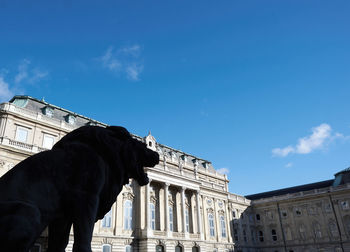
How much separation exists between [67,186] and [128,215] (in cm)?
3136

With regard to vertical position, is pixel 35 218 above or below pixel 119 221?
below

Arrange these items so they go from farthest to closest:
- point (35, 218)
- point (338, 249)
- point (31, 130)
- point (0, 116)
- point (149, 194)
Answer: point (338, 249) < point (149, 194) < point (31, 130) < point (0, 116) < point (35, 218)

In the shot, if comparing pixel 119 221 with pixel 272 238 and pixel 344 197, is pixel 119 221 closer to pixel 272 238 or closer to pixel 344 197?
pixel 272 238

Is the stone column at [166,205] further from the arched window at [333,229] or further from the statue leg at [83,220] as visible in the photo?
the statue leg at [83,220]

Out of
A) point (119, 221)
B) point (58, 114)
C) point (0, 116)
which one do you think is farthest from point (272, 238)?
point (0, 116)

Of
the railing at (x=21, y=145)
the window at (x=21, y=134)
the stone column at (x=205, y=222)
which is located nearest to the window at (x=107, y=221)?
the railing at (x=21, y=145)

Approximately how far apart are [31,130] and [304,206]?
44.5 metres

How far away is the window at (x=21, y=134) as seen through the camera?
2822cm

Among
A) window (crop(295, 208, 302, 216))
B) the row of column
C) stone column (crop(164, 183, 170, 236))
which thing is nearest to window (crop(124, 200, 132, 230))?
the row of column

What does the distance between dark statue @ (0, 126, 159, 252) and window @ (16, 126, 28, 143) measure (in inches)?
1077

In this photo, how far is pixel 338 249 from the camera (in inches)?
1806

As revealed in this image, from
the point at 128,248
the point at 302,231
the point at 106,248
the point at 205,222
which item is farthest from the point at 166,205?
the point at 302,231

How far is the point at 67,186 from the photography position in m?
3.77

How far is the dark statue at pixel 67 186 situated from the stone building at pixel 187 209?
78.5 ft
